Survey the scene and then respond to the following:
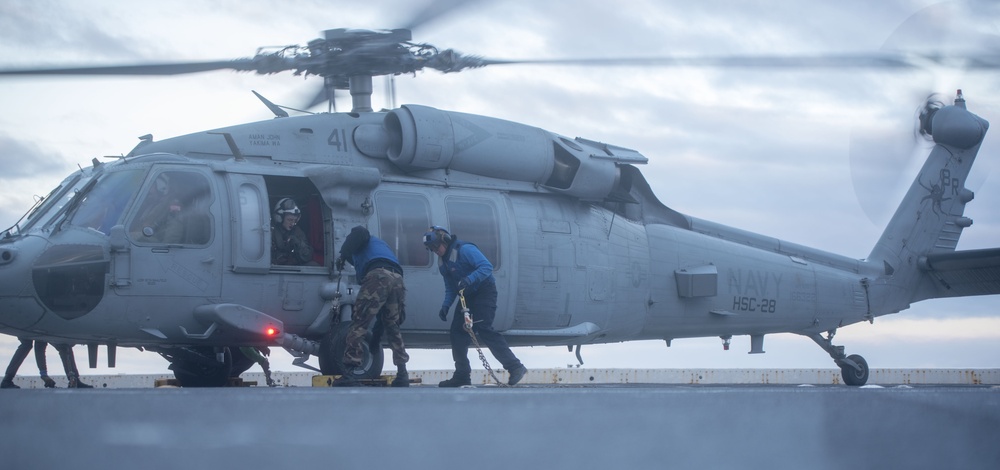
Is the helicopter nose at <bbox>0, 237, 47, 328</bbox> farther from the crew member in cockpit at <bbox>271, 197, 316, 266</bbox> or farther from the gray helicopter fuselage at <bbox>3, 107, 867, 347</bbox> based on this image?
the crew member in cockpit at <bbox>271, 197, 316, 266</bbox>

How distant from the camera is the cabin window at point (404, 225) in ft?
34.4

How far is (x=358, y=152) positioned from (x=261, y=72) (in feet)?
4.19

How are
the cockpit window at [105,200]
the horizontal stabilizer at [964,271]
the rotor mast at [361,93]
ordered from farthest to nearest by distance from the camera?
the horizontal stabilizer at [964,271], the rotor mast at [361,93], the cockpit window at [105,200]

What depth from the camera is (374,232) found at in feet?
34.0

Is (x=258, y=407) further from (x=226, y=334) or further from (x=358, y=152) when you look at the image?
(x=358, y=152)

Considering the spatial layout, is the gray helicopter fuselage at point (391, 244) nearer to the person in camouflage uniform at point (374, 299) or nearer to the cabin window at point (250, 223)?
the cabin window at point (250, 223)

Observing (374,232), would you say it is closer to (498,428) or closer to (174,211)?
(174,211)

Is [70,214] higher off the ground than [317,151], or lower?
lower

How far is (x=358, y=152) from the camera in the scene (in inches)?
420

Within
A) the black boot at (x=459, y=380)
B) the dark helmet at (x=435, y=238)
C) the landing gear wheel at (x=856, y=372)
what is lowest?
the landing gear wheel at (x=856, y=372)

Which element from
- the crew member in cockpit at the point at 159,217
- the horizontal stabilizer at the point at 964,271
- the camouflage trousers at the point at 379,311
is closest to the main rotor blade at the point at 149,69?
the crew member in cockpit at the point at 159,217

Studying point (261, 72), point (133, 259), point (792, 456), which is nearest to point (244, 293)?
point (133, 259)

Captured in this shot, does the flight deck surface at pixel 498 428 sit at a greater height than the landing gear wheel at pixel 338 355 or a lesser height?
lesser

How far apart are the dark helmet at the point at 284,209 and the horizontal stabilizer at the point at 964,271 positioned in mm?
9509
